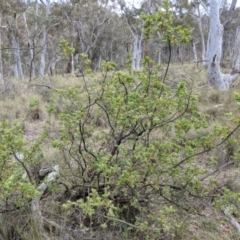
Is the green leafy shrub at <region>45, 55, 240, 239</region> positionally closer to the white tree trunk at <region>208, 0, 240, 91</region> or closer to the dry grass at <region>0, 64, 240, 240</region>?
the dry grass at <region>0, 64, 240, 240</region>

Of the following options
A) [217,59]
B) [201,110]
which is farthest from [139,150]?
[217,59]

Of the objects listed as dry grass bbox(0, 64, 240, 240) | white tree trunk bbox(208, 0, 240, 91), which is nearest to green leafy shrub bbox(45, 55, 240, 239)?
dry grass bbox(0, 64, 240, 240)

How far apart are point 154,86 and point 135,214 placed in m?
0.96

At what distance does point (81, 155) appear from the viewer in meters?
2.08

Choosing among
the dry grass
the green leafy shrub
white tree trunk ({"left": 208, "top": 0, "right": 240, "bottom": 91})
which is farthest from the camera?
white tree trunk ({"left": 208, "top": 0, "right": 240, "bottom": 91})

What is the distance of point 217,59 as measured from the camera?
6.85 m

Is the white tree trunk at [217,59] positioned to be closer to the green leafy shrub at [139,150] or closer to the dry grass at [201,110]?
the dry grass at [201,110]

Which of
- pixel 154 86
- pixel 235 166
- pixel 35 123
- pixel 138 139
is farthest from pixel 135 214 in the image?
pixel 35 123

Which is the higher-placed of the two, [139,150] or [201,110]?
[139,150]

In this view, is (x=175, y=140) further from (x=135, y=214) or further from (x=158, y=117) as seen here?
(x=135, y=214)

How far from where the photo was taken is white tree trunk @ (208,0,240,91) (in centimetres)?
665

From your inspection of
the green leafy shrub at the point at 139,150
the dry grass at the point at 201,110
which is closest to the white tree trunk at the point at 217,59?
the dry grass at the point at 201,110

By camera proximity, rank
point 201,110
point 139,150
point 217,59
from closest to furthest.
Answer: point 139,150 → point 201,110 → point 217,59

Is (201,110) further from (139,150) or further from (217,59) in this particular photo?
(139,150)
